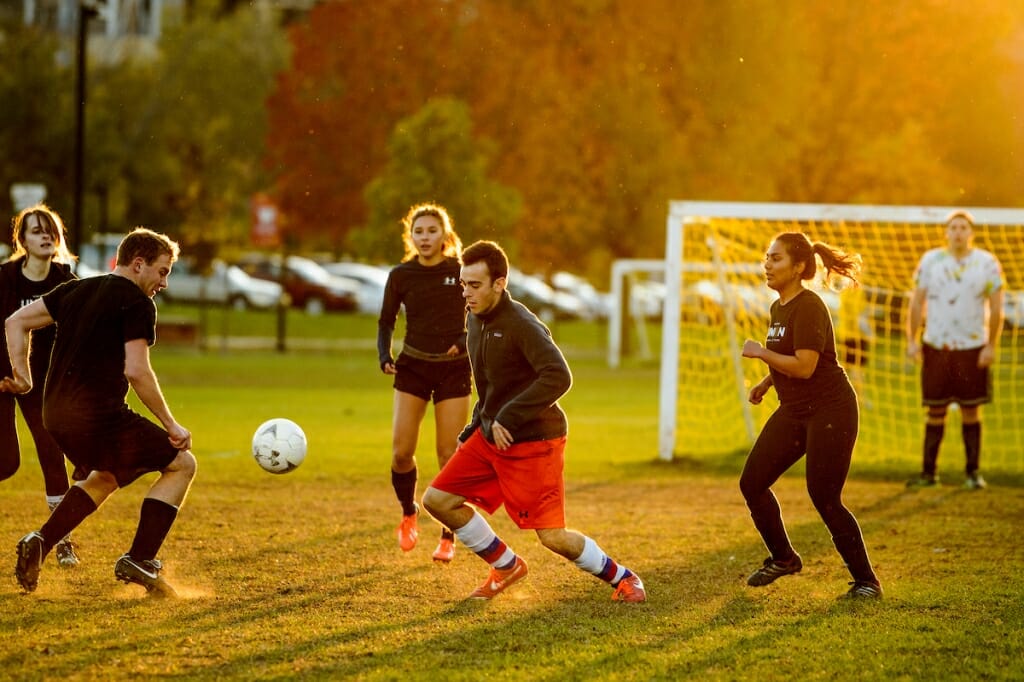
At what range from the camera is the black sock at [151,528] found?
23.1 feet

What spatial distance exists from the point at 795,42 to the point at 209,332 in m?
16.5

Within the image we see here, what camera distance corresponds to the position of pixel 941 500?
1162 cm

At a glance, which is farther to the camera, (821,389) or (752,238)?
(752,238)

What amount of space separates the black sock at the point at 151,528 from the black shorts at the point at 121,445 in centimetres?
18

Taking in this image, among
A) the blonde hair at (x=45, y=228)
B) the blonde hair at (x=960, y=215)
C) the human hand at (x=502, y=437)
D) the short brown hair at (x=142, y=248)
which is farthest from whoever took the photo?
the blonde hair at (x=960, y=215)

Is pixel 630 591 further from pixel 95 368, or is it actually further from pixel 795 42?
pixel 795 42

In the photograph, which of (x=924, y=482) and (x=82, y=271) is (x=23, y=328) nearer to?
(x=924, y=482)

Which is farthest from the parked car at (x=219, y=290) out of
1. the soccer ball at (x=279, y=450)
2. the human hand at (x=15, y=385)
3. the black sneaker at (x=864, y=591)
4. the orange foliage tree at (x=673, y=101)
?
the black sneaker at (x=864, y=591)

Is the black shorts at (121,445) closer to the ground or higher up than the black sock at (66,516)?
higher up

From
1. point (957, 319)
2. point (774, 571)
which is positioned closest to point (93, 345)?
point (774, 571)

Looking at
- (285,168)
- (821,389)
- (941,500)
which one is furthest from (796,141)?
(821,389)

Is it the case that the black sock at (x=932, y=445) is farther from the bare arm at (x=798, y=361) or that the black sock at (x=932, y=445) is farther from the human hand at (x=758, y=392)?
the bare arm at (x=798, y=361)

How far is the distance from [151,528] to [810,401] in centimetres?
335

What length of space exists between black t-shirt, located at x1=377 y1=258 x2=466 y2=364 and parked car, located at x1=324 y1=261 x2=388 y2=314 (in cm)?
3542
